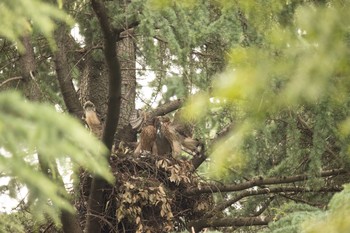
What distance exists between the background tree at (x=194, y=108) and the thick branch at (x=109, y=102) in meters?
0.01

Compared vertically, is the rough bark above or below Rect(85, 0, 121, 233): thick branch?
above

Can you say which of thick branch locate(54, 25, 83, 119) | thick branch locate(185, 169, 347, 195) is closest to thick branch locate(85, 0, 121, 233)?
thick branch locate(54, 25, 83, 119)

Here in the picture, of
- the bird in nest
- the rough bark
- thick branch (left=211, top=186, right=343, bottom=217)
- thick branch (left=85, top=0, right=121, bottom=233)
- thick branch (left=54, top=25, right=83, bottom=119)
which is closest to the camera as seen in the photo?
thick branch (left=85, top=0, right=121, bottom=233)

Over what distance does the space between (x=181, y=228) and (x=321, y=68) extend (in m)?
4.33

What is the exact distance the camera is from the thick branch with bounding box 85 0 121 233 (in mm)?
4461

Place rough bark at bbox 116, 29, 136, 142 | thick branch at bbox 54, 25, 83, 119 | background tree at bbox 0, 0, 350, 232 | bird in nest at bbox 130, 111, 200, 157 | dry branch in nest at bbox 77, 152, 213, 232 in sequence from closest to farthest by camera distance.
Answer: background tree at bbox 0, 0, 350, 232 < thick branch at bbox 54, 25, 83, 119 < dry branch in nest at bbox 77, 152, 213, 232 < bird in nest at bbox 130, 111, 200, 157 < rough bark at bbox 116, 29, 136, 142

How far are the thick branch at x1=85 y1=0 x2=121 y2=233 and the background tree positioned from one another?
0.01 metres

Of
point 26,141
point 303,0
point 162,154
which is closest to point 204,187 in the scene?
point 162,154

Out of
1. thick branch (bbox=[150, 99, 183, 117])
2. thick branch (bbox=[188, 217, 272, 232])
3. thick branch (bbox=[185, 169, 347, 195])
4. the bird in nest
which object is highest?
thick branch (bbox=[150, 99, 183, 117])

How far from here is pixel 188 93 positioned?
551cm

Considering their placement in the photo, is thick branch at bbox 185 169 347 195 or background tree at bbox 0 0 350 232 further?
thick branch at bbox 185 169 347 195

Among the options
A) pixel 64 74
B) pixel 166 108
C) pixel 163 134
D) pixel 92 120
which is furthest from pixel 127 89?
pixel 64 74

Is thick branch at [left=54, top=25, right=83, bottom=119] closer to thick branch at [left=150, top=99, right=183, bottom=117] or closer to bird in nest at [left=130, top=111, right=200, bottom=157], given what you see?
bird in nest at [left=130, top=111, right=200, bottom=157]

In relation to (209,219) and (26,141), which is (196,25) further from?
(26,141)
